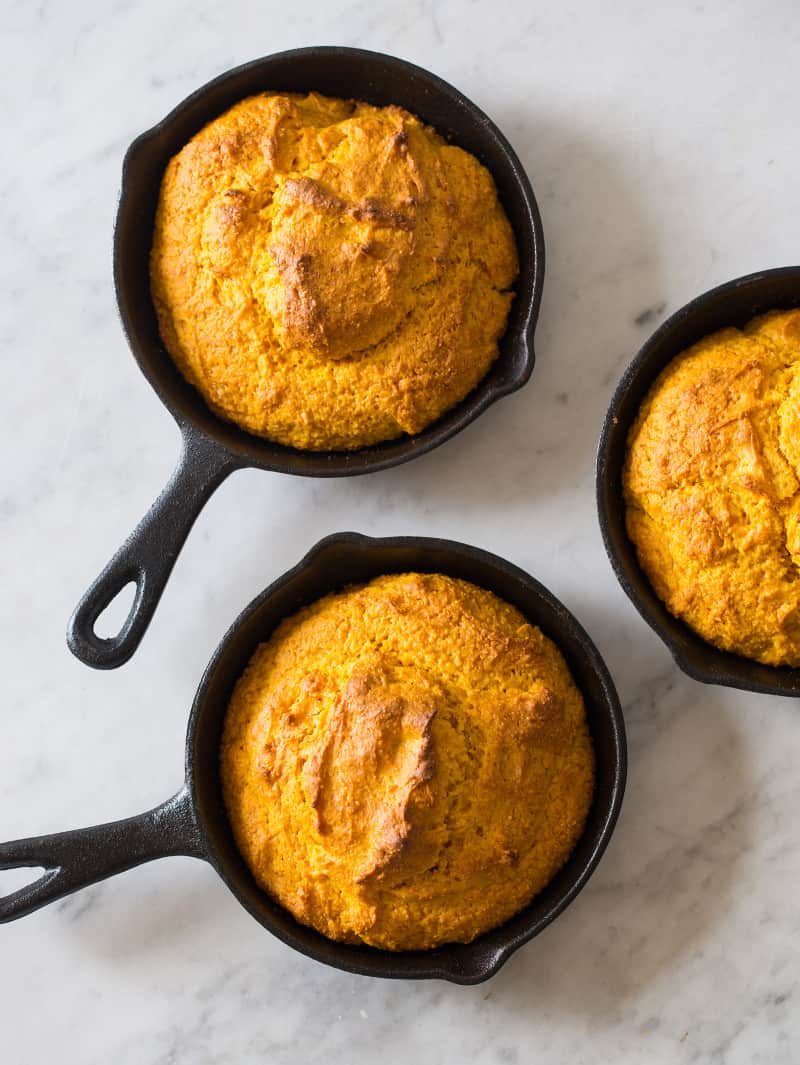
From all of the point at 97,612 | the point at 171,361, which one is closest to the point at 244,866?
the point at 97,612

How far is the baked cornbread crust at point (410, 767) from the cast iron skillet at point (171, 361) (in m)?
0.33

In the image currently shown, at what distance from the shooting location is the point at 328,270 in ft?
8.18

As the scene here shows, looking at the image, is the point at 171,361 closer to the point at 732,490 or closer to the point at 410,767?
the point at 410,767

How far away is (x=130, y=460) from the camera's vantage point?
2910 mm

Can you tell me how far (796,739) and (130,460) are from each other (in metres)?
1.77

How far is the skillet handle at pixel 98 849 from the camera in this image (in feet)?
8.21

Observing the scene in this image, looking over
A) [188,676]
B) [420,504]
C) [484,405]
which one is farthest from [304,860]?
[484,405]

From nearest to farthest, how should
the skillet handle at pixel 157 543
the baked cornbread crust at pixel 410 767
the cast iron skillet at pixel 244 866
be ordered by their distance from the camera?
1. the baked cornbread crust at pixel 410 767
2. the cast iron skillet at pixel 244 866
3. the skillet handle at pixel 157 543

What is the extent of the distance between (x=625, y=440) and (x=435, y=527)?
0.53m

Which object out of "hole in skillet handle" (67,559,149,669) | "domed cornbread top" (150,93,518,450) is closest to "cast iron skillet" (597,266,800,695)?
"domed cornbread top" (150,93,518,450)

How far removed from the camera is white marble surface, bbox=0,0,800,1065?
9.01 feet

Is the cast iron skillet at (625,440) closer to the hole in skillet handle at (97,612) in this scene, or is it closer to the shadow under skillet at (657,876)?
the shadow under skillet at (657,876)

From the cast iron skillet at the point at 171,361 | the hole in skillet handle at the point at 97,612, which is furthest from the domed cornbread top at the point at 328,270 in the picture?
the hole in skillet handle at the point at 97,612

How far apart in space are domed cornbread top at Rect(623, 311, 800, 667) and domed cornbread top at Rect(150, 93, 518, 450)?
1.56 feet
